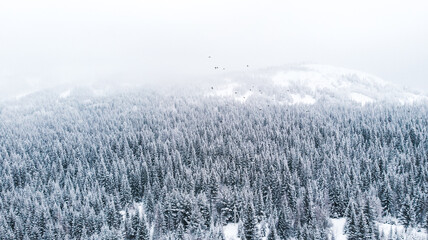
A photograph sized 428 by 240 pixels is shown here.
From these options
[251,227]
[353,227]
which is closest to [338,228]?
[353,227]

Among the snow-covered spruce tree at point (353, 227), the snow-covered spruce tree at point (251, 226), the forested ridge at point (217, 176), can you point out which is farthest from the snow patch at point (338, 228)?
the snow-covered spruce tree at point (251, 226)

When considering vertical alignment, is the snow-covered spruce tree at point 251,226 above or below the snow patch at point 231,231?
above

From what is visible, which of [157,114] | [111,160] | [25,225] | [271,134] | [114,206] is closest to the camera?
[25,225]

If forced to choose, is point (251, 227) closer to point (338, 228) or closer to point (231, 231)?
point (231, 231)

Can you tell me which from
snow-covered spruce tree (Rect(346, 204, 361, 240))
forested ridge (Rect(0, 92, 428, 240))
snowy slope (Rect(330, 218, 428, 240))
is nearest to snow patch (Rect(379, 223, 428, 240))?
snowy slope (Rect(330, 218, 428, 240))

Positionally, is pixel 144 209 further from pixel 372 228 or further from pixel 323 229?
pixel 372 228

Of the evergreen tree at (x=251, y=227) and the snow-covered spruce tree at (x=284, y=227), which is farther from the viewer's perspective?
the snow-covered spruce tree at (x=284, y=227)

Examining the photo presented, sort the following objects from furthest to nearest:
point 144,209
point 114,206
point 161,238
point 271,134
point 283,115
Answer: point 283,115 → point 271,134 → point 144,209 → point 114,206 → point 161,238

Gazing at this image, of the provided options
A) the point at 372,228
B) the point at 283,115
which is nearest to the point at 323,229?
the point at 372,228

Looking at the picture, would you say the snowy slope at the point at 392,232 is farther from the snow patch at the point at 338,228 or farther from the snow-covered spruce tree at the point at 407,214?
the snow-covered spruce tree at the point at 407,214

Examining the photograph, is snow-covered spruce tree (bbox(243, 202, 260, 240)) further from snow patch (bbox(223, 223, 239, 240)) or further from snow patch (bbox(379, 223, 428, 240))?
snow patch (bbox(379, 223, 428, 240))
